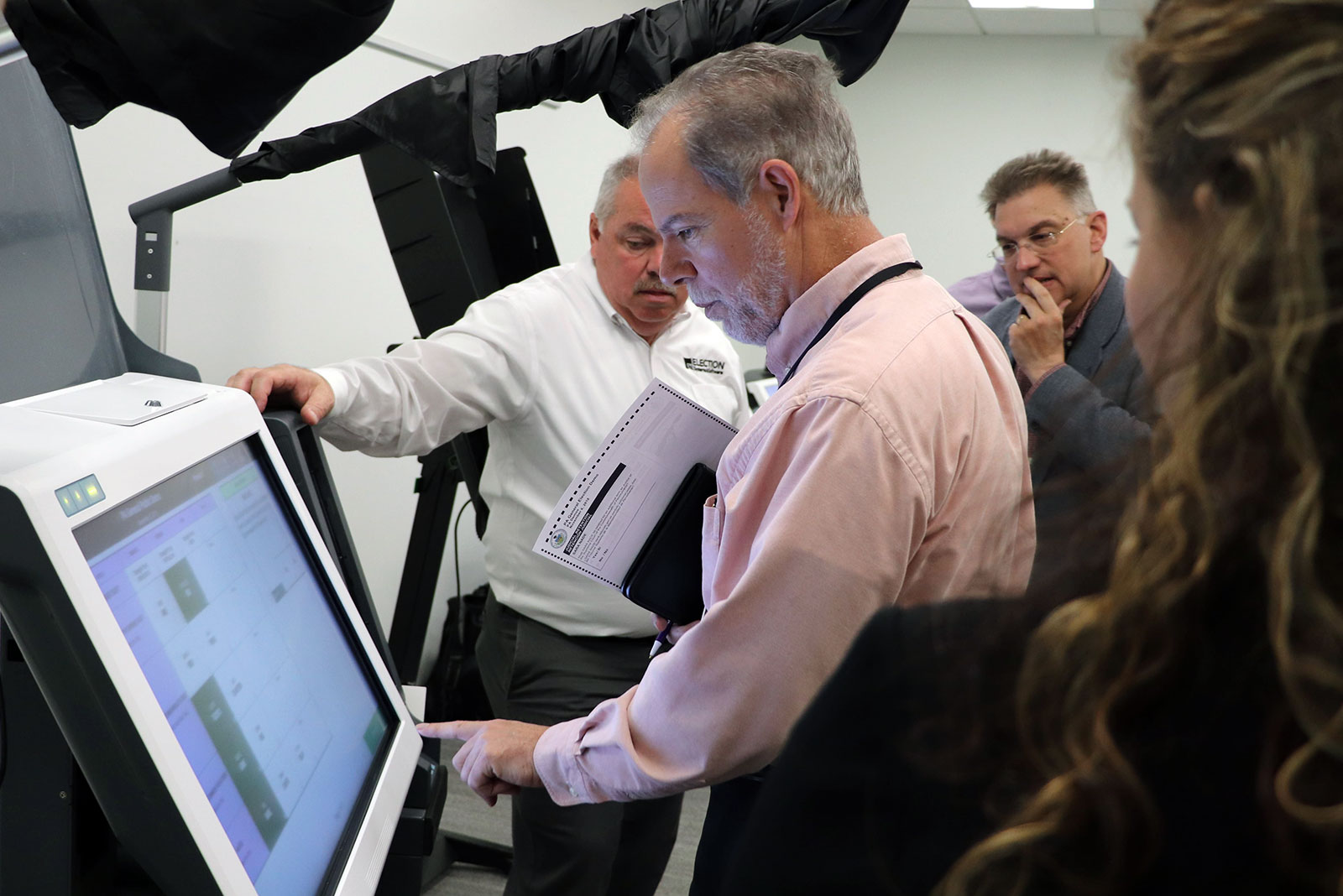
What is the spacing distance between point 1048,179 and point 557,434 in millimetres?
1027

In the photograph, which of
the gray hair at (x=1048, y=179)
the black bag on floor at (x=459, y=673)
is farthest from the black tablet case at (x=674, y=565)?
the black bag on floor at (x=459, y=673)

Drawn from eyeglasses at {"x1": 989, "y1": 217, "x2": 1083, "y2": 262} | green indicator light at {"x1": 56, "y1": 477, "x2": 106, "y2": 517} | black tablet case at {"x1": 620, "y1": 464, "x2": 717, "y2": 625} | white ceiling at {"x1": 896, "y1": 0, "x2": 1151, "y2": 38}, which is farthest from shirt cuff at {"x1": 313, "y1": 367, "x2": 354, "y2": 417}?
white ceiling at {"x1": 896, "y1": 0, "x2": 1151, "y2": 38}

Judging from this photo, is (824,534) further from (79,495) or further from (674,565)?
(79,495)

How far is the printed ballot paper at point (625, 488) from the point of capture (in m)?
1.20

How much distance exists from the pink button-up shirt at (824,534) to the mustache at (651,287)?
31.6 inches

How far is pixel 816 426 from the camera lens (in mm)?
937

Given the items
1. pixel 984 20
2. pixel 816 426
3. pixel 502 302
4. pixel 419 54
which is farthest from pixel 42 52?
pixel 984 20

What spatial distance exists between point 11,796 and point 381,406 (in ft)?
2.96

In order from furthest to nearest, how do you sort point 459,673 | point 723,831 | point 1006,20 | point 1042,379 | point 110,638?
1. point 1006,20
2. point 459,673
3. point 1042,379
4. point 723,831
5. point 110,638

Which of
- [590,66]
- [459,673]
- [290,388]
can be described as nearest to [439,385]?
[290,388]

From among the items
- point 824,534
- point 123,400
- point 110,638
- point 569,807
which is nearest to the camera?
point 110,638

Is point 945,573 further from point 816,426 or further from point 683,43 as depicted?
point 683,43

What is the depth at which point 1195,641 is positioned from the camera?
36 cm

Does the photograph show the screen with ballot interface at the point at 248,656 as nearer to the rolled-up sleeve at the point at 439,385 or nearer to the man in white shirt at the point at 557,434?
the rolled-up sleeve at the point at 439,385
